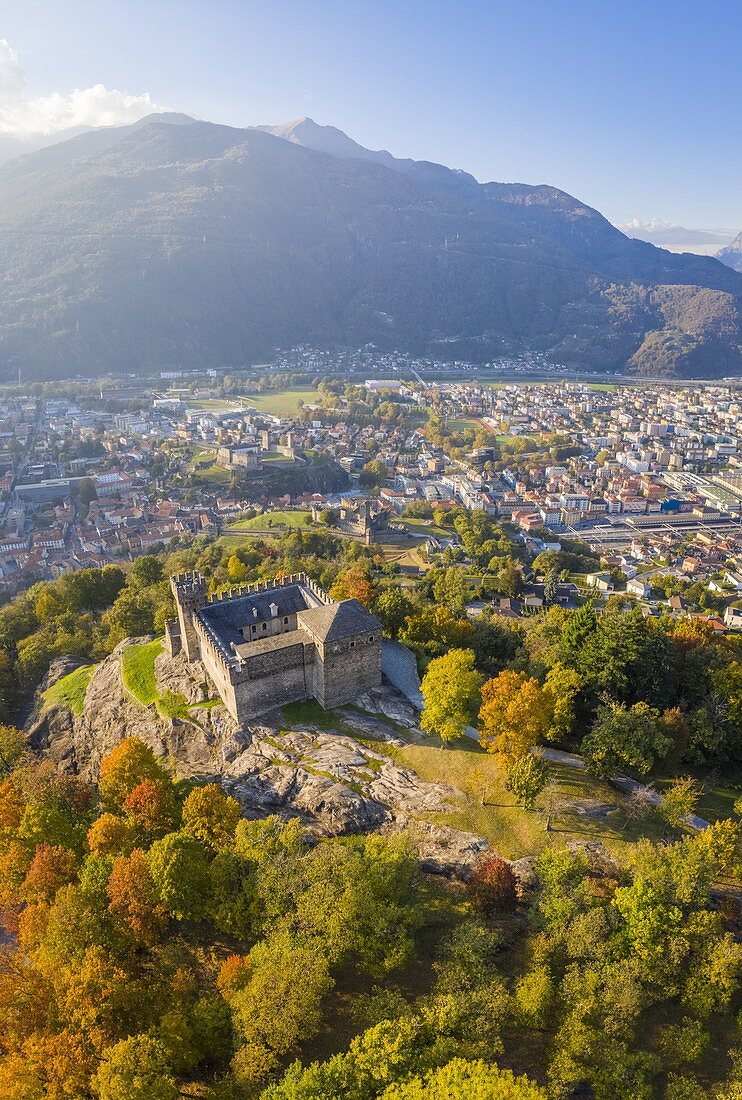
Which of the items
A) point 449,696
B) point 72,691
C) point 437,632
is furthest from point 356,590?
point 72,691

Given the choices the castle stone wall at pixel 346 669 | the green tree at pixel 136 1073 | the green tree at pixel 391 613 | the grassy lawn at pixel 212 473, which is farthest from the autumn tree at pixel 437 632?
the grassy lawn at pixel 212 473

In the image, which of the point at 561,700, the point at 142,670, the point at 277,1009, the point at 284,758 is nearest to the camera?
the point at 277,1009

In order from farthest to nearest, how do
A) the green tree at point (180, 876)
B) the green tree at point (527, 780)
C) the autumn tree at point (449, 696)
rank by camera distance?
1. the autumn tree at point (449, 696)
2. the green tree at point (527, 780)
3. the green tree at point (180, 876)

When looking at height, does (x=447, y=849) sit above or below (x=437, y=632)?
below

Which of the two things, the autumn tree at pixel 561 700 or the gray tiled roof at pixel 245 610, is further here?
the gray tiled roof at pixel 245 610

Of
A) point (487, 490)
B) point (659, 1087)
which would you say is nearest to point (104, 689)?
point (659, 1087)

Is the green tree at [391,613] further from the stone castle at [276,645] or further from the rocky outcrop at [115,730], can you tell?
the rocky outcrop at [115,730]

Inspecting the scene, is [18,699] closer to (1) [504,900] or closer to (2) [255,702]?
(2) [255,702]

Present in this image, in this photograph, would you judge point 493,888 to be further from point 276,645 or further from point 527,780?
point 276,645
